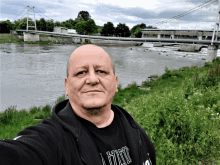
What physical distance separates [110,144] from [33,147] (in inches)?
20.5

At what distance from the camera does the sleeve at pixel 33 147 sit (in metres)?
0.91

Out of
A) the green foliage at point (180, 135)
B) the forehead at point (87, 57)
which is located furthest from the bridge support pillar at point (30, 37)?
the forehead at point (87, 57)

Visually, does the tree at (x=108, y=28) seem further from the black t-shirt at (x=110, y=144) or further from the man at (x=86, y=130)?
the black t-shirt at (x=110, y=144)

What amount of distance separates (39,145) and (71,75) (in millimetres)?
525

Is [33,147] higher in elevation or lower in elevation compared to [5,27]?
lower

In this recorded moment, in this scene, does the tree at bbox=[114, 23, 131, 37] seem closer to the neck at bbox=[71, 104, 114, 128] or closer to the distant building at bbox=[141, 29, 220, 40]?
the distant building at bbox=[141, 29, 220, 40]

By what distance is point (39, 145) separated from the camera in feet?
3.51

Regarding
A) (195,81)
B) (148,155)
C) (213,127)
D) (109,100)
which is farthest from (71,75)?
(195,81)

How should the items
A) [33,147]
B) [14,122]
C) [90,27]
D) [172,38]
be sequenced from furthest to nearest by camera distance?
[90,27] → [172,38] → [14,122] → [33,147]

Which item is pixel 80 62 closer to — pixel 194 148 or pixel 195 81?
pixel 194 148

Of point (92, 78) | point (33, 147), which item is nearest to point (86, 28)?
point (92, 78)

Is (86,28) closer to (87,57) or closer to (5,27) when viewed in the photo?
(5,27)

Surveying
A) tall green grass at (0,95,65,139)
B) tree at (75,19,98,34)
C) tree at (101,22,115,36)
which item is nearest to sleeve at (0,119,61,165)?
tall green grass at (0,95,65,139)

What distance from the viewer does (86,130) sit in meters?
1.27
